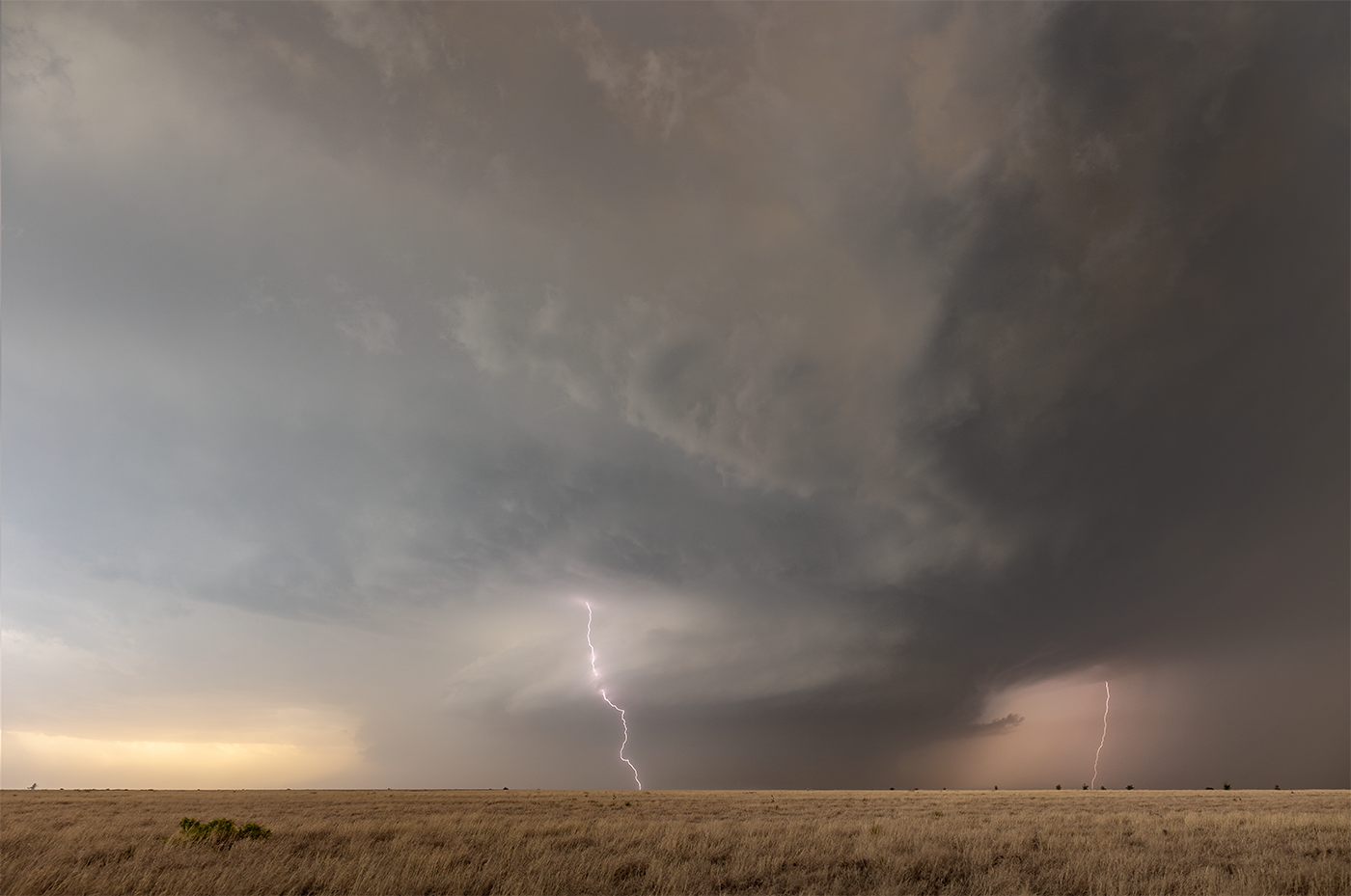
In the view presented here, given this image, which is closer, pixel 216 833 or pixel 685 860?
pixel 685 860

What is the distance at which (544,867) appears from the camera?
13258 millimetres

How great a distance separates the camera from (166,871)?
40.1 ft

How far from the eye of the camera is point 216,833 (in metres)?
16.4

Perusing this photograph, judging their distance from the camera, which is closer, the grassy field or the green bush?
the grassy field

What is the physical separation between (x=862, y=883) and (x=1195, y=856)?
1004 cm

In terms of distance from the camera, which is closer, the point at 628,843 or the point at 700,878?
the point at 700,878

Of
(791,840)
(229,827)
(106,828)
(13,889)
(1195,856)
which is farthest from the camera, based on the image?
(106,828)

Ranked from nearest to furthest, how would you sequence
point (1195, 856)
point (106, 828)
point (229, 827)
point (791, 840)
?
1. point (1195, 856)
2. point (229, 827)
3. point (791, 840)
4. point (106, 828)

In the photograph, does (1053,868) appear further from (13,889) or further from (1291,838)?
(13,889)

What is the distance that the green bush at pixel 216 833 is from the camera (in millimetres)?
16297

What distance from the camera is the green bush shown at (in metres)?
16.3

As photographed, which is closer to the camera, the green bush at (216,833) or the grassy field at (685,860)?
the grassy field at (685,860)

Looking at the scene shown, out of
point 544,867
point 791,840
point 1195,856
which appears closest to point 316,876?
point 544,867

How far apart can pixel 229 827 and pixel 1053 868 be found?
21.8 m
